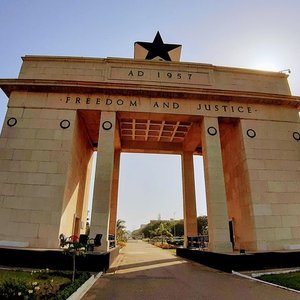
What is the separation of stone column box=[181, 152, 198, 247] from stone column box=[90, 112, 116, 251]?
8.47m

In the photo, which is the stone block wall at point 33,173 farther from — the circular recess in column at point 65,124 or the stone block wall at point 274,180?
the stone block wall at point 274,180

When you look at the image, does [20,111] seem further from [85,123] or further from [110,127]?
[110,127]

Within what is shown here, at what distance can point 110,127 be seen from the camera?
15883 mm

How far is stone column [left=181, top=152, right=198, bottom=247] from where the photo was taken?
2056 centimetres

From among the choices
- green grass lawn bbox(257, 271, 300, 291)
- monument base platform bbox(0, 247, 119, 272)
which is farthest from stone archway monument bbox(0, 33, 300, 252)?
green grass lawn bbox(257, 271, 300, 291)

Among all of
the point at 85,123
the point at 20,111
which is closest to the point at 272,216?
the point at 85,123

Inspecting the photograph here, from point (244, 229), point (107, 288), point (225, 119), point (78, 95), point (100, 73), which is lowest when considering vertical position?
point (107, 288)

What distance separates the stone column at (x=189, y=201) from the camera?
20562 millimetres

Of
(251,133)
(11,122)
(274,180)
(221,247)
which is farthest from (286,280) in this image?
(11,122)

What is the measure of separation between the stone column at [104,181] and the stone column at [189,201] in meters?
8.47

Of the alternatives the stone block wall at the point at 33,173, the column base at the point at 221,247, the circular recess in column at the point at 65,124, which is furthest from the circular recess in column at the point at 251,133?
the circular recess in column at the point at 65,124

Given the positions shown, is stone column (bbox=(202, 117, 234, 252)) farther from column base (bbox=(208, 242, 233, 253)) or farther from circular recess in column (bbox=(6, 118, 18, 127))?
circular recess in column (bbox=(6, 118, 18, 127))

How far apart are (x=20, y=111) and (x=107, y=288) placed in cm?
1298

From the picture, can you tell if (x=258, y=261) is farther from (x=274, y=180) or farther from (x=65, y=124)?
(x=65, y=124)
